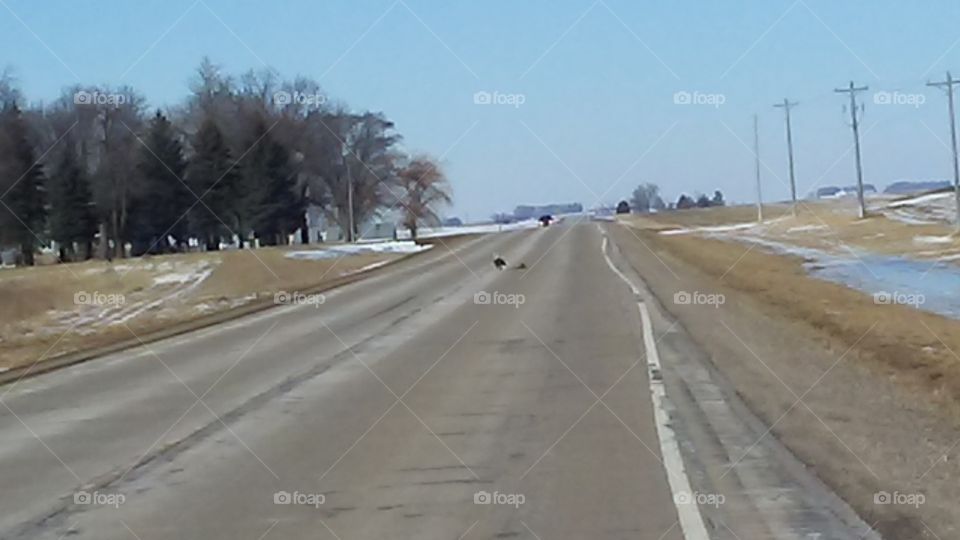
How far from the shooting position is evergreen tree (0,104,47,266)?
7812cm

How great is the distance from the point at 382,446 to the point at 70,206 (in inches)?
2930

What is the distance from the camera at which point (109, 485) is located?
31.8ft

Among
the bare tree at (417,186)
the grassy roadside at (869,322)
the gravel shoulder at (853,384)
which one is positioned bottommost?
the grassy roadside at (869,322)

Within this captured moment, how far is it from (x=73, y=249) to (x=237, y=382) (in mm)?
72804

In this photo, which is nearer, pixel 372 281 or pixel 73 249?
pixel 372 281

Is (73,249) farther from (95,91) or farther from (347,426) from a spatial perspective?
(347,426)

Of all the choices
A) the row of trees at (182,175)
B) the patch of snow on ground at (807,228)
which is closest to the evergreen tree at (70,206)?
the row of trees at (182,175)

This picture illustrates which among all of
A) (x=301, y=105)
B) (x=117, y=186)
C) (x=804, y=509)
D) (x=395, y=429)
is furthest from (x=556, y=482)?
(x=301, y=105)

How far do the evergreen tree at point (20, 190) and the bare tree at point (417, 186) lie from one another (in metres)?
31.1

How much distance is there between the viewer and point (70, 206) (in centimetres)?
8119

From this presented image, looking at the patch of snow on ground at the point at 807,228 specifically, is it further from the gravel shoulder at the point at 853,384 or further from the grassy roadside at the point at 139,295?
the gravel shoulder at the point at 853,384

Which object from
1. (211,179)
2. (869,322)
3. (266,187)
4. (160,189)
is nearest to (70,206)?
(160,189)

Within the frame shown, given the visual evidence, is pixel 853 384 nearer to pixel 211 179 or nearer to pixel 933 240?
pixel 933 240

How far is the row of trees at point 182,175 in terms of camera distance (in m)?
81.2
